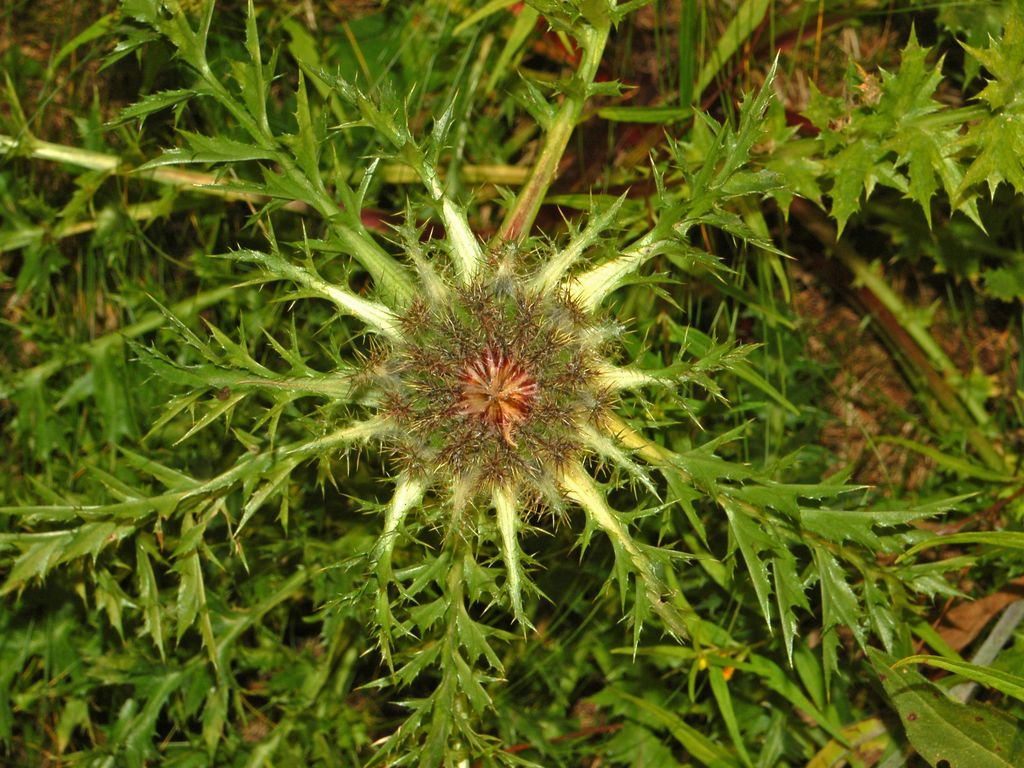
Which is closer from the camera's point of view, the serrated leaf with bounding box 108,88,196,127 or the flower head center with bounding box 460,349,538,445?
the flower head center with bounding box 460,349,538,445

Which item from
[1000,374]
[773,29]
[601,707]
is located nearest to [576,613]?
[601,707]

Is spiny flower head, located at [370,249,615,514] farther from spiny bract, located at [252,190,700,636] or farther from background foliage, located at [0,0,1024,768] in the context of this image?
background foliage, located at [0,0,1024,768]

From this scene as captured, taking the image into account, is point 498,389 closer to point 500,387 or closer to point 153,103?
point 500,387

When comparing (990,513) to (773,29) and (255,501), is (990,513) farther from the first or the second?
(255,501)

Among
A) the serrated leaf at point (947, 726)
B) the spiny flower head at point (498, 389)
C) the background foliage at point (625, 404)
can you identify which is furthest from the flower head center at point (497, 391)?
the serrated leaf at point (947, 726)

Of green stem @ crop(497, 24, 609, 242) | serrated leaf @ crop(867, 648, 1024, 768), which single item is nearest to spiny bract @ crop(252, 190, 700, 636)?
green stem @ crop(497, 24, 609, 242)

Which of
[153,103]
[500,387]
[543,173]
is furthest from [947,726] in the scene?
[153,103]
